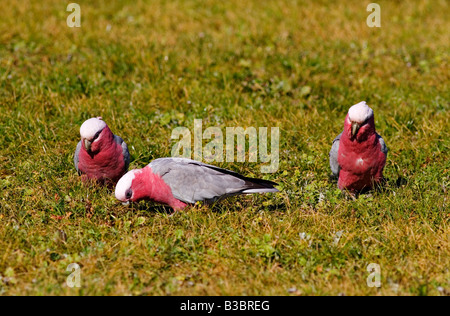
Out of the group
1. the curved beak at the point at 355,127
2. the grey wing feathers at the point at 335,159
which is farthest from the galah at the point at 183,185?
the curved beak at the point at 355,127

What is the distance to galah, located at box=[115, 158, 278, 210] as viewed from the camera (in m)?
4.79

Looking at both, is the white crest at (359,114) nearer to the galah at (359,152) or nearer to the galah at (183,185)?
the galah at (359,152)

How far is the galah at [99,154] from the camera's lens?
16.5ft

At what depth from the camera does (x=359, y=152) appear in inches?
197

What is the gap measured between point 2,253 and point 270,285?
6.95 ft

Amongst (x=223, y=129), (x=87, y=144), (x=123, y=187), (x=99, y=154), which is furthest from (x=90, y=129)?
(x=223, y=129)

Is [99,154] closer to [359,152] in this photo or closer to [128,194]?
[128,194]

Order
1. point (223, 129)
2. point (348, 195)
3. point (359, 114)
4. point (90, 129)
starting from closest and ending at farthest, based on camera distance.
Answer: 1. point (359, 114)
2. point (90, 129)
3. point (348, 195)
4. point (223, 129)

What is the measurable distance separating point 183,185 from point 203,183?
0.19 metres

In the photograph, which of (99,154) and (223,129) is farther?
(223,129)

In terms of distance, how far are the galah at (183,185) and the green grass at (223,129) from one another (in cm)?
17

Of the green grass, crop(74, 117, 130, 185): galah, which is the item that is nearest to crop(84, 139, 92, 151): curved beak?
crop(74, 117, 130, 185): galah

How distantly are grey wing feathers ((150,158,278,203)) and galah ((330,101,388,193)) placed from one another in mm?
790

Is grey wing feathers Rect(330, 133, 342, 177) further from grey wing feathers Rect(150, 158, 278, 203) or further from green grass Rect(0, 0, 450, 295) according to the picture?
grey wing feathers Rect(150, 158, 278, 203)
